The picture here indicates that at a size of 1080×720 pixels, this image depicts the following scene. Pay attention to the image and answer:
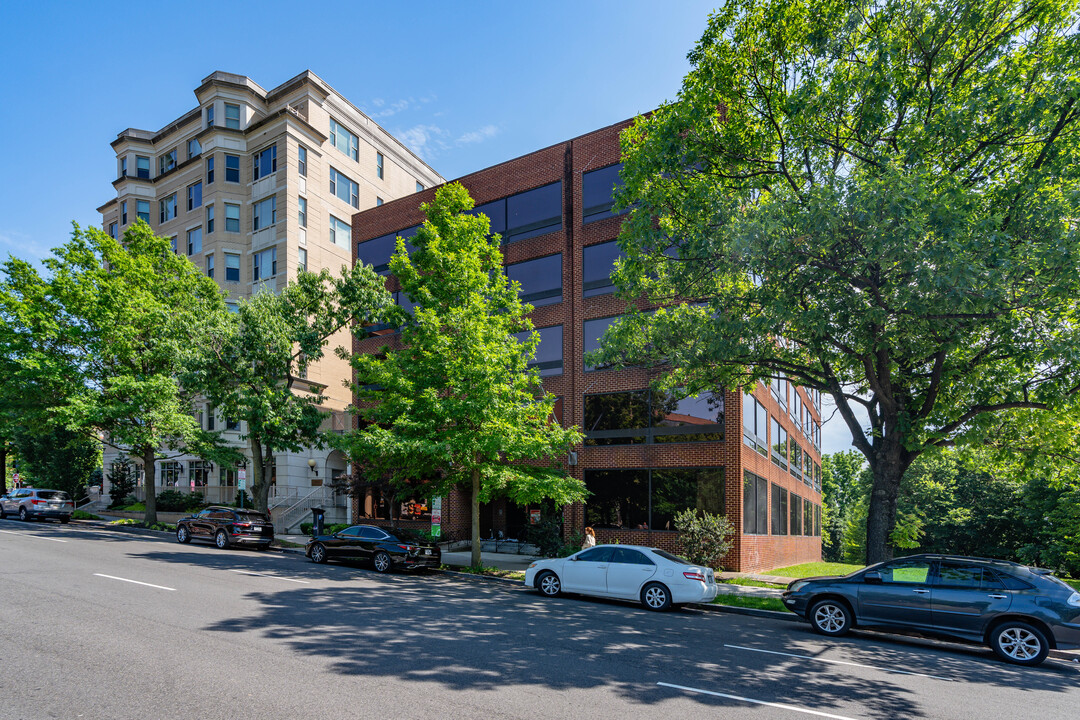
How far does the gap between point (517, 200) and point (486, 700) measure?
23523 millimetres

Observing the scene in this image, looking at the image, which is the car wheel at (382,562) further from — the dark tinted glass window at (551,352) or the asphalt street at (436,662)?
the dark tinted glass window at (551,352)

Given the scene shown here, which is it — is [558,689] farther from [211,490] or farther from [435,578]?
[211,490]

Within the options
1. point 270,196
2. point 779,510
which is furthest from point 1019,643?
point 270,196

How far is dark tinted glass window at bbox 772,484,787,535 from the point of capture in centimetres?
2688

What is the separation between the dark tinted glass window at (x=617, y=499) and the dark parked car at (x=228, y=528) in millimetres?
A: 12051

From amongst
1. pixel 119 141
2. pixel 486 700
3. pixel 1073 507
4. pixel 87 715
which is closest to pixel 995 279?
pixel 486 700

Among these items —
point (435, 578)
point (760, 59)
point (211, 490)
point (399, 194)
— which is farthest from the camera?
point (399, 194)

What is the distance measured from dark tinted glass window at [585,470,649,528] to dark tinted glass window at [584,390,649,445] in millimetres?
1211

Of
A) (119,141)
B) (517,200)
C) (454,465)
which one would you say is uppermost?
(119,141)

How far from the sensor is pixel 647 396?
22578mm

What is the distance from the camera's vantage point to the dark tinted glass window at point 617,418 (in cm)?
2273

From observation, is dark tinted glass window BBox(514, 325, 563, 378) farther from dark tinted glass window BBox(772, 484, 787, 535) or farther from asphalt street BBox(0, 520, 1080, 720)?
asphalt street BBox(0, 520, 1080, 720)

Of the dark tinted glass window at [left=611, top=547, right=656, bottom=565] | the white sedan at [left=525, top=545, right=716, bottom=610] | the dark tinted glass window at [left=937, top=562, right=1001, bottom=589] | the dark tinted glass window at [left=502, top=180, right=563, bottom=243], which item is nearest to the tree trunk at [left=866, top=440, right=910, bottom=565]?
the dark tinted glass window at [left=937, top=562, right=1001, bottom=589]

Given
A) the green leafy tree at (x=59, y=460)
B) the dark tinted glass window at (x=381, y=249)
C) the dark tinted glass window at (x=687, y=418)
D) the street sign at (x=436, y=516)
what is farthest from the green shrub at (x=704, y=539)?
the green leafy tree at (x=59, y=460)
